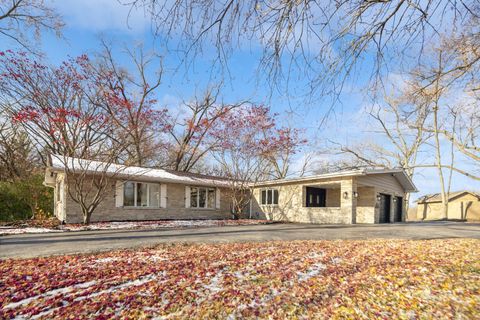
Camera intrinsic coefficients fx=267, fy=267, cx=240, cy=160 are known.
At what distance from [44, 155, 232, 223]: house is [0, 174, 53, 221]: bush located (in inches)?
22.5

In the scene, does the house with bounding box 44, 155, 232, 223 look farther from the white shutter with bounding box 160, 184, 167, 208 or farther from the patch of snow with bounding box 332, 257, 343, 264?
the patch of snow with bounding box 332, 257, 343, 264

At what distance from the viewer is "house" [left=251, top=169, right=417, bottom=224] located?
13.4m

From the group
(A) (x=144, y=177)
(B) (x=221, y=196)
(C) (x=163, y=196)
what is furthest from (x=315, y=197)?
(A) (x=144, y=177)

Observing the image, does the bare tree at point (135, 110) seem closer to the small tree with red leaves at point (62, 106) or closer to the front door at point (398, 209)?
the small tree with red leaves at point (62, 106)

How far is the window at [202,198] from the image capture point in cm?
1580

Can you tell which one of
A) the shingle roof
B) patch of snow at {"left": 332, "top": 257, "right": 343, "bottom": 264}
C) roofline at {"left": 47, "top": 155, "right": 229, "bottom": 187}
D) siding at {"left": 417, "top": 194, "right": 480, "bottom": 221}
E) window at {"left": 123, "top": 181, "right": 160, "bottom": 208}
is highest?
roofline at {"left": 47, "top": 155, "right": 229, "bottom": 187}

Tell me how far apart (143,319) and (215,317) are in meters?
0.74

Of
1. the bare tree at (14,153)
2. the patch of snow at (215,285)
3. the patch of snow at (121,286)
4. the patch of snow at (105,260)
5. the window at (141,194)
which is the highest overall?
the bare tree at (14,153)

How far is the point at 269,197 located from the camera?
17500mm

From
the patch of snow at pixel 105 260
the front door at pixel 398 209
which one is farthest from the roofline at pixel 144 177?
the front door at pixel 398 209

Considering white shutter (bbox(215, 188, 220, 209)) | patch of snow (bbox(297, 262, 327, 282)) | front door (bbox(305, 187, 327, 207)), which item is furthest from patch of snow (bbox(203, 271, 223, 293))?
front door (bbox(305, 187, 327, 207))

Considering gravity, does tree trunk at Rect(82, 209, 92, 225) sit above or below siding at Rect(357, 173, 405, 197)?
below

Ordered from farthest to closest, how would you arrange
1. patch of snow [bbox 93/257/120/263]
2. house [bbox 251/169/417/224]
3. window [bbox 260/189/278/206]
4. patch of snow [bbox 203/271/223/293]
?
1. window [bbox 260/189/278/206]
2. house [bbox 251/169/417/224]
3. patch of snow [bbox 93/257/120/263]
4. patch of snow [bbox 203/271/223/293]

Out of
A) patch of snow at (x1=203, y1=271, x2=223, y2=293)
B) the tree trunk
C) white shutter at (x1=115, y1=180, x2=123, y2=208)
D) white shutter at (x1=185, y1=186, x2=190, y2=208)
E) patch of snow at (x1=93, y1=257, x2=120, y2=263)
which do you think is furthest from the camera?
white shutter at (x1=185, y1=186, x2=190, y2=208)
